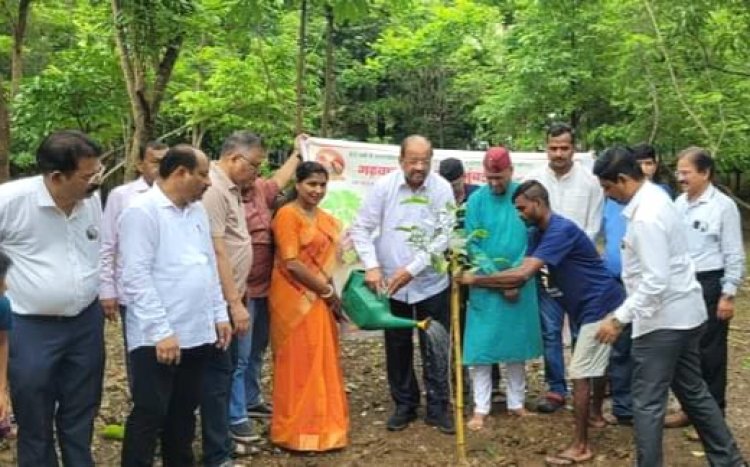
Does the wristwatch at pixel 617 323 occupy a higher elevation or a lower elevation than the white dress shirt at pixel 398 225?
lower

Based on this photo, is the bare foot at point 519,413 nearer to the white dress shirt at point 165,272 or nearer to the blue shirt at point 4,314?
the white dress shirt at point 165,272

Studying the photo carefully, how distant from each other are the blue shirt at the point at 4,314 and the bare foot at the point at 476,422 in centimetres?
291

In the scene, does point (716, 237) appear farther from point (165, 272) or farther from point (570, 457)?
point (165, 272)

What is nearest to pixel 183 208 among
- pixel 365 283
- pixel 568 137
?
pixel 365 283

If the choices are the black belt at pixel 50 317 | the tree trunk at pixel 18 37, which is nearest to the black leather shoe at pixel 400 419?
the black belt at pixel 50 317

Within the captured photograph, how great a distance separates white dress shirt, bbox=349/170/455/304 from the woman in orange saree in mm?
320

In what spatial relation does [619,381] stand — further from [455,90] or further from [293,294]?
[455,90]

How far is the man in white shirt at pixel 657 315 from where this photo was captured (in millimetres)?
3729

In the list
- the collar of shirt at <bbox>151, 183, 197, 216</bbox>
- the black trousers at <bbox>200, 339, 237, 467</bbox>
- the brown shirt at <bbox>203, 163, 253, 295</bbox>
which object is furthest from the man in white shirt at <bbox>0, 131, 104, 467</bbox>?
A: the brown shirt at <bbox>203, 163, 253, 295</bbox>

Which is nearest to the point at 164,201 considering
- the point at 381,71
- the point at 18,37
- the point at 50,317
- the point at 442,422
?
the point at 50,317

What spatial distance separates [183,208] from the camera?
365 cm

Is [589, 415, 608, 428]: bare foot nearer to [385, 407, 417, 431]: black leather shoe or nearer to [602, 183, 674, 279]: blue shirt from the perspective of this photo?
[602, 183, 674, 279]: blue shirt

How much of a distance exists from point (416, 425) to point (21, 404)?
2.45 metres

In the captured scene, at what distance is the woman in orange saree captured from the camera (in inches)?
180
